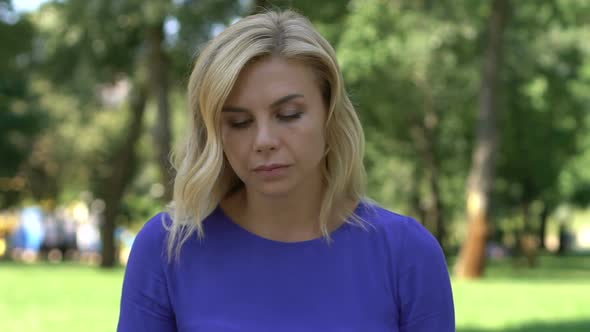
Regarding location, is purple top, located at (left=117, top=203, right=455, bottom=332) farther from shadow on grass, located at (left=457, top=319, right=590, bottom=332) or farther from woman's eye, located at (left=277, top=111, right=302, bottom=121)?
shadow on grass, located at (left=457, top=319, right=590, bottom=332)

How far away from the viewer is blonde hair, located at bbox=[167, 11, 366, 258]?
8.04 feet

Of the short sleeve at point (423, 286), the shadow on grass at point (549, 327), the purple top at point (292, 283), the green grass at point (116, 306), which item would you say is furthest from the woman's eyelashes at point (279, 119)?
the shadow on grass at point (549, 327)

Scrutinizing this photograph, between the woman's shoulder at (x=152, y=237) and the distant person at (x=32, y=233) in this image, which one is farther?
the distant person at (x=32, y=233)

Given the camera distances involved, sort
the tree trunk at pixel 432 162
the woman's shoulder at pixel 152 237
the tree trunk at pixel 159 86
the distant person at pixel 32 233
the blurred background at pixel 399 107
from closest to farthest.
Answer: the woman's shoulder at pixel 152 237, the blurred background at pixel 399 107, the tree trunk at pixel 159 86, the tree trunk at pixel 432 162, the distant person at pixel 32 233

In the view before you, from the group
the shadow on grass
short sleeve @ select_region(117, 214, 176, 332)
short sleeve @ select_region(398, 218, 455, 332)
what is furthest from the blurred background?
short sleeve @ select_region(398, 218, 455, 332)

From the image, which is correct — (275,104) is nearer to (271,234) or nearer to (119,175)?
(271,234)

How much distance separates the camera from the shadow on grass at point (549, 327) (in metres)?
11.2

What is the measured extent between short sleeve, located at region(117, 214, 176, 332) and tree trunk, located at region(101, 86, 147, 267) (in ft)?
84.2

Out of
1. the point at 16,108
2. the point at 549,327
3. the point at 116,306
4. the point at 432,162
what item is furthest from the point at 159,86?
the point at 16,108

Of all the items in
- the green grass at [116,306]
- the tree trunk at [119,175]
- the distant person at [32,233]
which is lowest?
the distant person at [32,233]

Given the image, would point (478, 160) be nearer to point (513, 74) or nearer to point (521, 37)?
point (521, 37)

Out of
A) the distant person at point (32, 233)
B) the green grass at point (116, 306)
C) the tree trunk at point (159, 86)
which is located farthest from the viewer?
the distant person at point (32, 233)

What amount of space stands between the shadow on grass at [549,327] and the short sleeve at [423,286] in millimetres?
8701

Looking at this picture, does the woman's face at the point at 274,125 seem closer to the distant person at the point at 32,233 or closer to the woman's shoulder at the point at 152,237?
the woman's shoulder at the point at 152,237
